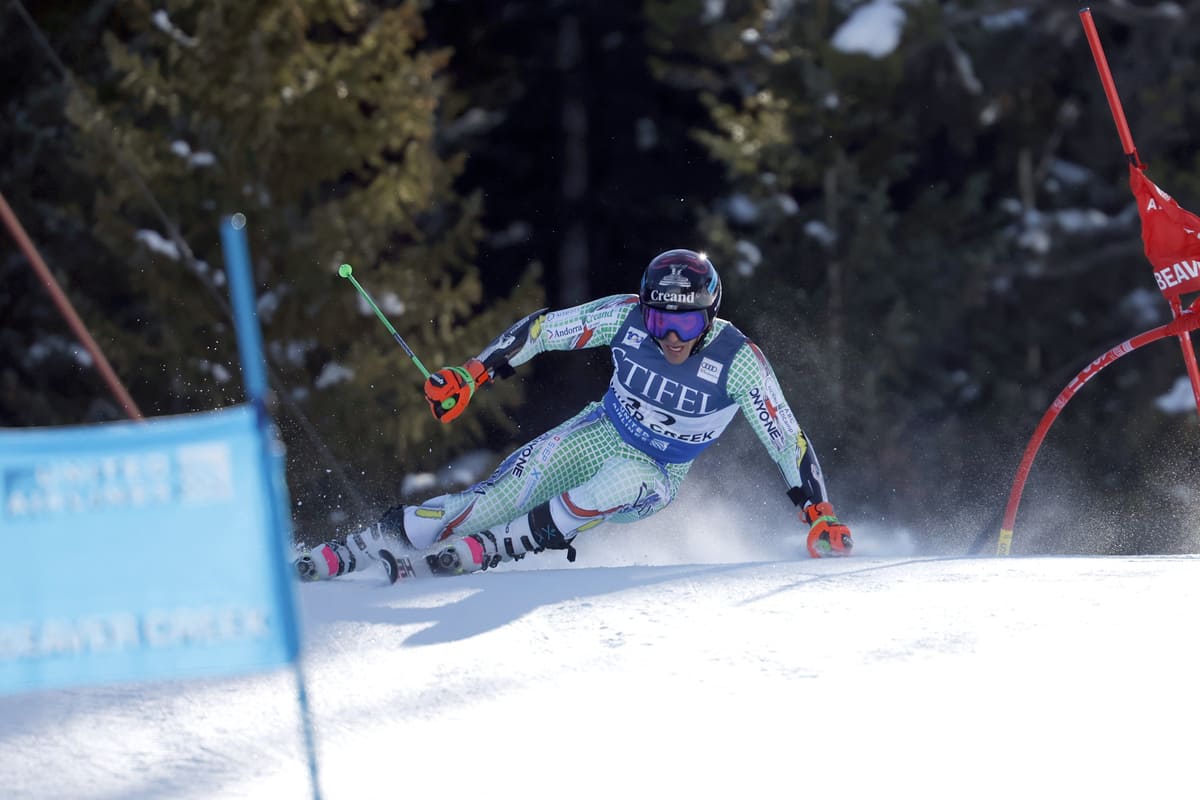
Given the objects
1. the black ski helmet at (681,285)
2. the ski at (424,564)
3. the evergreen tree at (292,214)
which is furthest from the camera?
the evergreen tree at (292,214)

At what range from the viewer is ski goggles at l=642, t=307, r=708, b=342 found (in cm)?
553

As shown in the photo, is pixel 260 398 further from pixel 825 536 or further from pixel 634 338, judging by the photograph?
pixel 825 536

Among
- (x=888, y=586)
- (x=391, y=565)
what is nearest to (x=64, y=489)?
(x=391, y=565)

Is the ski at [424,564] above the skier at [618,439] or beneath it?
beneath

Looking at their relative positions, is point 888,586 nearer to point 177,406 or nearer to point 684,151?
point 177,406

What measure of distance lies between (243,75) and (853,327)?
6706mm

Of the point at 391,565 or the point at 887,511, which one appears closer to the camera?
the point at 391,565

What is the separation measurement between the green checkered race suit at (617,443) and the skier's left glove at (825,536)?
82 mm

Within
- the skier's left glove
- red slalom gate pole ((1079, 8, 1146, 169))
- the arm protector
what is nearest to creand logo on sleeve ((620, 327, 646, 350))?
the arm protector

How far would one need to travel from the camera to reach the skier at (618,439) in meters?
5.52

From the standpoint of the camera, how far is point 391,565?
5344mm

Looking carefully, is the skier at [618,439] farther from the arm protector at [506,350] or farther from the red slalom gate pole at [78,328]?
the red slalom gate pole at [78,328]

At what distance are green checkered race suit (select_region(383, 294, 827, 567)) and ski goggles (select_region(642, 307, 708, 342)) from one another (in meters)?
0.14

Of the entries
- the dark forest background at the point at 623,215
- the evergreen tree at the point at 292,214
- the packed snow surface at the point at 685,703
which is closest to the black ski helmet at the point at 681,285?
the packed snow surface at the point at 685,703
